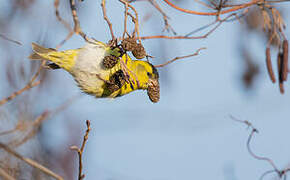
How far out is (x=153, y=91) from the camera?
2.77 m

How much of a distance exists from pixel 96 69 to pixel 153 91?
1.52 ft

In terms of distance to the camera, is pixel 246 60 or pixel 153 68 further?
pixel 246 60

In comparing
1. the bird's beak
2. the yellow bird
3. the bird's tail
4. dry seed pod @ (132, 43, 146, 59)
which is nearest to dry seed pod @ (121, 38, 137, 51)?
dry seed pod @ (132, 43, 146, 59)

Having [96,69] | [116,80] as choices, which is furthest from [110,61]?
[96,69]

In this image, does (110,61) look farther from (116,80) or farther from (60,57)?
(60,57)

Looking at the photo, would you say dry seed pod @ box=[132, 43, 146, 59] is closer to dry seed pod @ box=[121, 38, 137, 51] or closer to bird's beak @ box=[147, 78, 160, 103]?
dry seed pod @ box=[121, 38, 137, 51]

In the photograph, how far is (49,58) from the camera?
9.58 ft

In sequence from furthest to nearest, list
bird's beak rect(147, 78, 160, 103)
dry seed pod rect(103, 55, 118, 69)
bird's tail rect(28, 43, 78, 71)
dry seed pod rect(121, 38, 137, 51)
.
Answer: bird's tail rect(28, 43, 78, 71)
bird's beak rect(147, 78, 160, 103)
dry seed pod rect(103, 55, 118, 69)
dry seed pod rect(121, 38, 137, 51)

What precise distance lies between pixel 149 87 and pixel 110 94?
35cm

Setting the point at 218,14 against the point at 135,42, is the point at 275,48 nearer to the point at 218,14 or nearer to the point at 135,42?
the point at 218,14

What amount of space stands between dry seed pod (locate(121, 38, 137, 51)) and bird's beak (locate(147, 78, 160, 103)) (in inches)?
27.8

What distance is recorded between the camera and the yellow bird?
2.75 meters

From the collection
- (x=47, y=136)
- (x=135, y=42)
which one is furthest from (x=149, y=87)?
(x=47, y=136)

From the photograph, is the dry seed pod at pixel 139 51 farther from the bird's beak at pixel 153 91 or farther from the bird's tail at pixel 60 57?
the bird's tail at pixel 60 57
